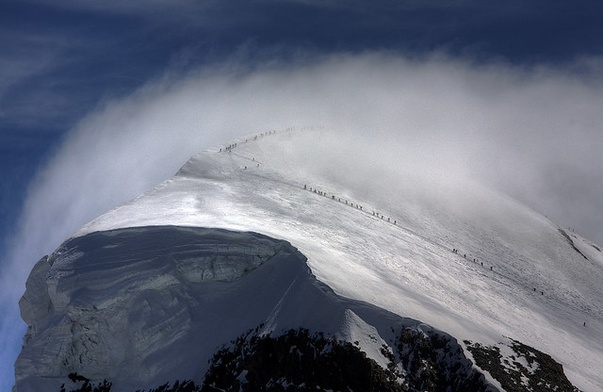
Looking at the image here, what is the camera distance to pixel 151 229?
60906 millimetres

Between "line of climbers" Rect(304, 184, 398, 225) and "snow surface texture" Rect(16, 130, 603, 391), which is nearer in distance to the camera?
"snow surface texture" Rect(16, 130, 603, 391)

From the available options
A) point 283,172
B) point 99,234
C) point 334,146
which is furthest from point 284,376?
point 334,146

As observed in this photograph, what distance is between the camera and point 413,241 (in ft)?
283

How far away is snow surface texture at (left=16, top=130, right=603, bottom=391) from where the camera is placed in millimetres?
58219

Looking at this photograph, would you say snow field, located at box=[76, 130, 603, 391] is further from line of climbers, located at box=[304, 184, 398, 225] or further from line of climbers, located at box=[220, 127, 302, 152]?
line of climbers, located at box=[220, 127, 302, 152]

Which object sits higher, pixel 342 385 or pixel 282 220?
pixel 282 220

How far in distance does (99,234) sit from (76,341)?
10.0 m

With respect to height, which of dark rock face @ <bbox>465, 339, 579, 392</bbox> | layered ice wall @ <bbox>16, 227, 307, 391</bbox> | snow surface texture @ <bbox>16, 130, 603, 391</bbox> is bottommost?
layered ice wall @ <bbox>16, 227, 307, 391</bbox>

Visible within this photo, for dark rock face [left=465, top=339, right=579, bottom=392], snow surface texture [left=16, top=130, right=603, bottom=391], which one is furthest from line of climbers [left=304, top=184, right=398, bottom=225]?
dark rock face [left=465, top=339, right=579, bottom=392]

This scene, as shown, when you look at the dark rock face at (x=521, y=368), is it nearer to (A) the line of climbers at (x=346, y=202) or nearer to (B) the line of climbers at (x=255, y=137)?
(A) the line of climbers at (x=346, y=202)

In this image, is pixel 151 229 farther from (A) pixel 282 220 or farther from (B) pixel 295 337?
(B) pixel 295 337

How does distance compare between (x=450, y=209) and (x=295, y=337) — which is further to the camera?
(x=450, y=209)

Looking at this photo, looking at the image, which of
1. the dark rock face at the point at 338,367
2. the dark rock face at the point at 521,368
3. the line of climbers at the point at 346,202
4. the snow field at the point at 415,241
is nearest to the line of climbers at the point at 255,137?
the snow field at the point at 415,241

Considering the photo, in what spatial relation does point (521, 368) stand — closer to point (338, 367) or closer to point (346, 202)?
point (338, 367)
